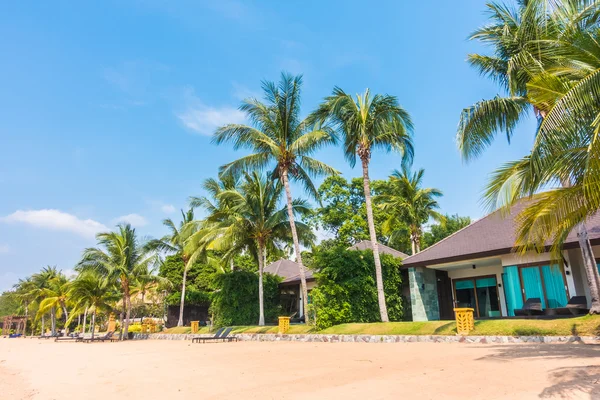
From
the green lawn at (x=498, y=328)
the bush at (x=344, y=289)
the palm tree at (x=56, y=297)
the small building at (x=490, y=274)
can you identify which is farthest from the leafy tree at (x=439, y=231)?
the palm tree at (x=56, y=297)

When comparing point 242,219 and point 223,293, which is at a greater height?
point 242,219

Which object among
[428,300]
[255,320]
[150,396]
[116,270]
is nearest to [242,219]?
[255,320]

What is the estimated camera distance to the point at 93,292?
26281mm

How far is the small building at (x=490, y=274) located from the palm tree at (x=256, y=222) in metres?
6.12

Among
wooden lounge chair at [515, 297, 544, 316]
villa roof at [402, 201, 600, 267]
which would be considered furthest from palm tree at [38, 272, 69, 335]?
wooden lounge chair at [515, 297, 544, 316]

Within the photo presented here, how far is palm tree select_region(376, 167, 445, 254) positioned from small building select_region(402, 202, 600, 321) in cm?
513

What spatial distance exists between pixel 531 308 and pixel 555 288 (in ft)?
5.69

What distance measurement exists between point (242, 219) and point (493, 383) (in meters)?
15.1

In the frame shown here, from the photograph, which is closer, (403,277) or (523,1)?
(523,1)

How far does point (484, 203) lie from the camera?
7.31 meters

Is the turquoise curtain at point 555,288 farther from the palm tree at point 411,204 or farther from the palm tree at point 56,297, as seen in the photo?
the palm tree at point 56,297

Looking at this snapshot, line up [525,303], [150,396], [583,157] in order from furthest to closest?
[525,303], [583,157], [150,396]

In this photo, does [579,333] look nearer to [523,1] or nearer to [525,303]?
[525,303]

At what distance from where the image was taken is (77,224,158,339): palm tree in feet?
83.0
